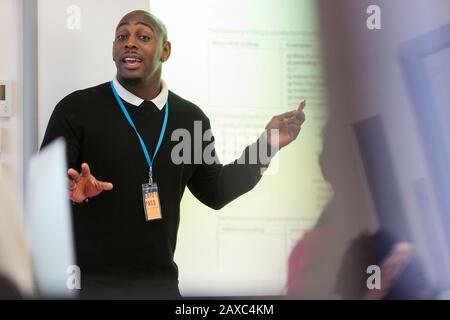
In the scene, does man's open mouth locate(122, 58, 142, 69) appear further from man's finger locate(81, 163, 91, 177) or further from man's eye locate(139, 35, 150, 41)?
man's finger locate(81, 163, 91, 177)

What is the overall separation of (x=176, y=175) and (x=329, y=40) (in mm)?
680

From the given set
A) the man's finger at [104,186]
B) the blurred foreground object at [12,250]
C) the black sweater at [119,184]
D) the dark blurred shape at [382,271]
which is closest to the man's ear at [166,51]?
the black sweater at [119,184]

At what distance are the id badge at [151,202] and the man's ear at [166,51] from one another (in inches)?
16.1

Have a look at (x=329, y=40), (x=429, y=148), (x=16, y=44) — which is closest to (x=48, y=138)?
(x=16, y=44)

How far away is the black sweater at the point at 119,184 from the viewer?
1.91 metres

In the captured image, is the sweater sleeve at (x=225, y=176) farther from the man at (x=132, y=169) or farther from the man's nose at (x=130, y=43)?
the man's nose at (x=130, y=43)

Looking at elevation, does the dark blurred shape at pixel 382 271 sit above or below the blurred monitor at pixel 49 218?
below

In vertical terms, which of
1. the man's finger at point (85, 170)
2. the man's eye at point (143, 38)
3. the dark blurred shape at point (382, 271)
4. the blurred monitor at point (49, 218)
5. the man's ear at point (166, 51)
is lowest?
the dark blurred shape at point (382, 271)

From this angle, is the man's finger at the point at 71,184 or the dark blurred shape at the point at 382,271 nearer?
the man's finger at the point at 71,184

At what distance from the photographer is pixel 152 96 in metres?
1.97

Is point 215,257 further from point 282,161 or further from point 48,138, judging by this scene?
point 48,138

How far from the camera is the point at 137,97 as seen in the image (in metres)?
1.96

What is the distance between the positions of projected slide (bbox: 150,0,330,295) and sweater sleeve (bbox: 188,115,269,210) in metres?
0.02

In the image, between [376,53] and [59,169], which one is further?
[376,53]
